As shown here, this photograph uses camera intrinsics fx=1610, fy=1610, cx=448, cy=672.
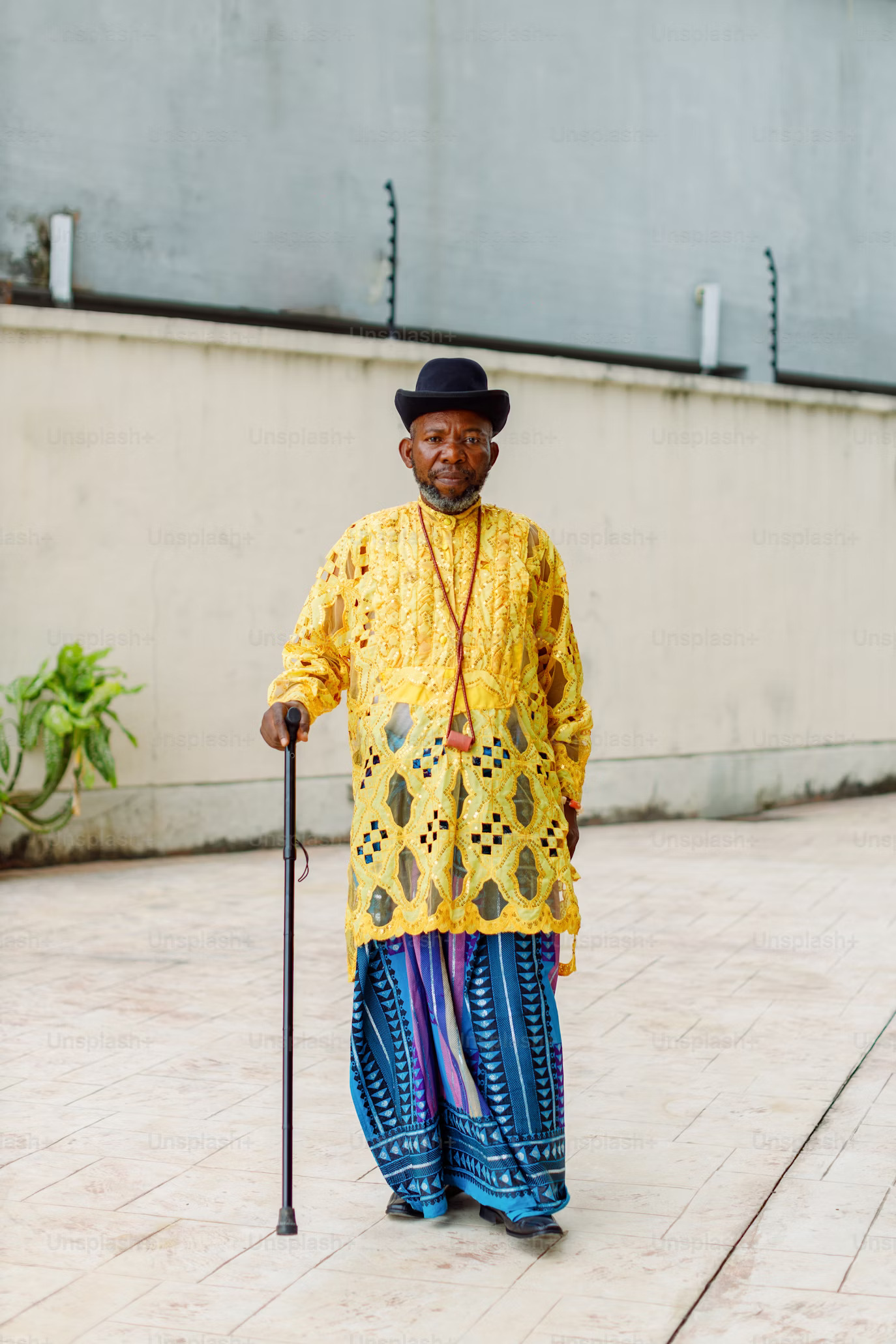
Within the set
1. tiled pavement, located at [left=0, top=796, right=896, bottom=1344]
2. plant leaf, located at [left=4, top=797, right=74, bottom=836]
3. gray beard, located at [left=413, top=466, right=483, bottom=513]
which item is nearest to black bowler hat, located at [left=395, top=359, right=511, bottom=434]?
gray beard, located at [left=413, top=466, right=483, bottom=513]

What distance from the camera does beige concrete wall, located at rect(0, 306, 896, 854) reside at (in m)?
8.74

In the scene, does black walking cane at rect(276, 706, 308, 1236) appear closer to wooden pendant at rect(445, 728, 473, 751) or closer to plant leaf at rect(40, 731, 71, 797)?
wooden pendant at rect(445, 728, 473, 751)

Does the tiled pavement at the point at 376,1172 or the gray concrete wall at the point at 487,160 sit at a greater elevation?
the gray concrete wall at the point at 487,160

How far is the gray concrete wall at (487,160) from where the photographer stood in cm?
1070

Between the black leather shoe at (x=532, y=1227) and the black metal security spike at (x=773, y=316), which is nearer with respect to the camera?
the black leather shoe at (x=532, y=1227)

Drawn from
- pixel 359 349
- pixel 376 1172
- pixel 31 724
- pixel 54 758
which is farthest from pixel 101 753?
pixel 376 1172

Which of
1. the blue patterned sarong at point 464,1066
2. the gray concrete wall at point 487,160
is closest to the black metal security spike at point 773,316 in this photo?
the gray concrete wall at point 487,160

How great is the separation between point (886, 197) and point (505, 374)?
5.78 metres

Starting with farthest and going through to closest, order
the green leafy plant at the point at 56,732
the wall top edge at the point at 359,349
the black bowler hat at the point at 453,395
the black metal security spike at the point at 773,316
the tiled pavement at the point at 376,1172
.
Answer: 1. the black metal security spike at the point at 773,316
2. the wall top edge at the point at 359,349
3. the green leafy plant at the point at 56,732
4. the black bowler hat at the point at 453,395
5. the tiled pavement at the point at 376,1172

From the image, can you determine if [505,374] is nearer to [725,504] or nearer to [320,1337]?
[725,504]

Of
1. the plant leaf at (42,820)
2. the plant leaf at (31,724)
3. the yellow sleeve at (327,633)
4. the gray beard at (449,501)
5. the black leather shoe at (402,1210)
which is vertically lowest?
the black leather shoe at (402,1210)

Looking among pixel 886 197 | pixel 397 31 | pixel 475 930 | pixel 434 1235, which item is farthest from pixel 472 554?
pixel 886 197

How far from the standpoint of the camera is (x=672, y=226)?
13.1m

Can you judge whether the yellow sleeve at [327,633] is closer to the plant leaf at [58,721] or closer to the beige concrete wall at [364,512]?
the plant leaf at [58,721]
